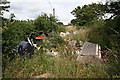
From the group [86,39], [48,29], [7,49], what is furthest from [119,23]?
[48,29]

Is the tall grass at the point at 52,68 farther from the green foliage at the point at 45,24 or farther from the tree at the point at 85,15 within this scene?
the tree at the point at 85,15

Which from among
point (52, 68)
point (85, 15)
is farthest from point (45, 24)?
point (85, 15)

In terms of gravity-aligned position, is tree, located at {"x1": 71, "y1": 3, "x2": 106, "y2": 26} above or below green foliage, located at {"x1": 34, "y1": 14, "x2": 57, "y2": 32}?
above

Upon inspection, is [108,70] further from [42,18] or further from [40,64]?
[42,18]

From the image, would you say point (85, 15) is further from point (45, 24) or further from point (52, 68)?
point (52, 68)

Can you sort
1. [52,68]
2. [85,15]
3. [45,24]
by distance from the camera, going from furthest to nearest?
[85,15] → [45,24] → [52,68]

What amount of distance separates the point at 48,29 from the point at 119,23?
6561 mm

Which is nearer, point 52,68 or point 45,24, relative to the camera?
point 52,68

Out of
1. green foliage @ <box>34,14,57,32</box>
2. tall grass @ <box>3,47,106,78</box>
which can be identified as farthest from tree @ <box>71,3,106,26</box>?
tall grass @ <box>3,47,106,78</box>

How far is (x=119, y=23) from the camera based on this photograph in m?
9.56

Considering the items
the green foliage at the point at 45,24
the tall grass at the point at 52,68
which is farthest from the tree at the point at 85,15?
the tall grass at the point at 52,68

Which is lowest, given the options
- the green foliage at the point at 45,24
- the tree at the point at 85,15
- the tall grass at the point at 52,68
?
the tall grass at the point at 52,68

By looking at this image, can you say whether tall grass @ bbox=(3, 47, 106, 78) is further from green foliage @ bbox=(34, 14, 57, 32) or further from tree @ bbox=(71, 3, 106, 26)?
tree @ bbox=(71, 3, 106, 26)

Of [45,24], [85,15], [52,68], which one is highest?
[85,15]
